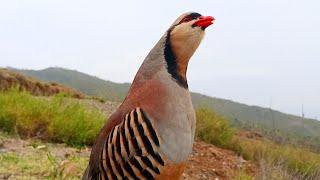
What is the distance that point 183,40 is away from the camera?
8.97ft

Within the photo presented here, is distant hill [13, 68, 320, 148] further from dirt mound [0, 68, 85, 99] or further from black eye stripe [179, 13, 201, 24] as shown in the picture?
Answer: black eye stripe [179, 13, 201, 24]

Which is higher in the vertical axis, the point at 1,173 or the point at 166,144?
the point at 166,144

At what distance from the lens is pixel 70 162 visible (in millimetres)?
5805

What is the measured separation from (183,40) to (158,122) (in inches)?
15.9

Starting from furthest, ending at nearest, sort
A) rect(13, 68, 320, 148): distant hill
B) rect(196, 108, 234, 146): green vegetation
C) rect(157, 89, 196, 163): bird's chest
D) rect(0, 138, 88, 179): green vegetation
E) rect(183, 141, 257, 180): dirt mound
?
rect(13, 68, 320, 148): distant hill, rect(196, 108, 234, 146): green vegetation, rect(183, 141, 257, 180): dirt mound, rect(0, 138, 88, 179): green vegetation, rect(157, 89, 196, 163): bird's chest

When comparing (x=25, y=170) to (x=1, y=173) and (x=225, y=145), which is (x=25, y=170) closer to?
(x=1, y=173)

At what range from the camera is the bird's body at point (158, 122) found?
2.68 metres

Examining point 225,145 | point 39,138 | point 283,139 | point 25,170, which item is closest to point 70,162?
point 25,170

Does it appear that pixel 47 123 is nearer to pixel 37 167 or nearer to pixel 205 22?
pixel 37 167

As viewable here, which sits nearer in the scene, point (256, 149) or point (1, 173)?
point (1, 173)

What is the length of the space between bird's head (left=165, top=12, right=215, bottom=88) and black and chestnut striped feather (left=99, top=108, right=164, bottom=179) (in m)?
0.27

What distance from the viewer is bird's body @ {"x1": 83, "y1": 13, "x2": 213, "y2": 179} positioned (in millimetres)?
2684

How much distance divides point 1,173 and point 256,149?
662 centimetres

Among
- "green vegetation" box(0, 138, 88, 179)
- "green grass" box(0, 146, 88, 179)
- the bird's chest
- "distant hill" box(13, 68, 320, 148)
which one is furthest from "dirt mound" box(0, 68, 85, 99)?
the bird's chest
